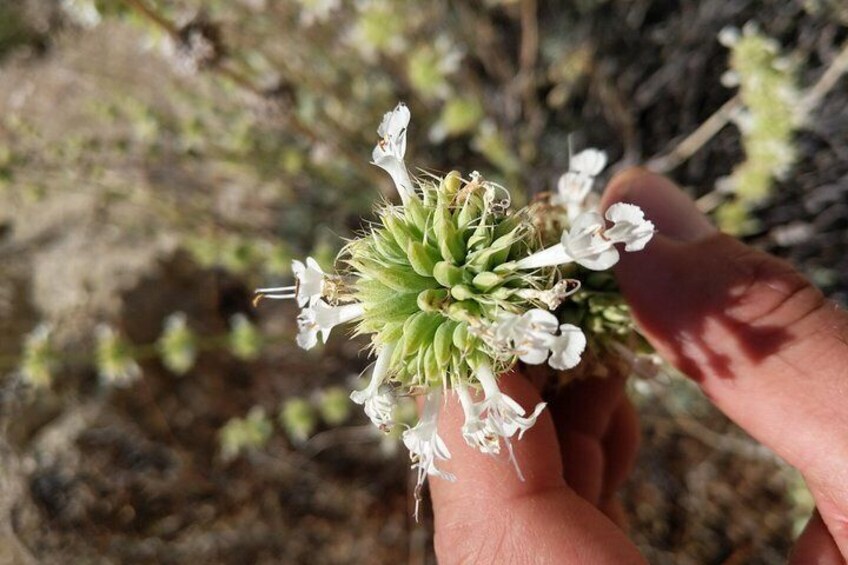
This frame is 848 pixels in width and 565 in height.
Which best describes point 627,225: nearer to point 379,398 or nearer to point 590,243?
point 590,243

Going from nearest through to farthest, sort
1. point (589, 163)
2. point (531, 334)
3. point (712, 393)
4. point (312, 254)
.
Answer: point (531, 334), point (589, 163), point (712, 393), point (312, 254)

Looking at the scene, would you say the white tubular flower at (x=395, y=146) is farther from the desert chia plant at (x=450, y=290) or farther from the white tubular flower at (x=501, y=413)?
the white tubular flower at (x=501, y=413)

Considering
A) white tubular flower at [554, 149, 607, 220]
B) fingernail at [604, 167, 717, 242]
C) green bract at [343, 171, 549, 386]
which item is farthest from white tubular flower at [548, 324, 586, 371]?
fingernail at [604, 167, 717, 242]

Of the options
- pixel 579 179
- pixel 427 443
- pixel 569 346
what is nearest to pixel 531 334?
pixel 569 346

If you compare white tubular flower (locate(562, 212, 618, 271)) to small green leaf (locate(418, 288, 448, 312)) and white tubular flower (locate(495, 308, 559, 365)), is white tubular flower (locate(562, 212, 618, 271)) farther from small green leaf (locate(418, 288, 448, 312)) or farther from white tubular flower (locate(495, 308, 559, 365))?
small green leaf (locate(418, 288, 448, 312))

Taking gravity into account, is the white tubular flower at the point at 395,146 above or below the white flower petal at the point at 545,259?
above

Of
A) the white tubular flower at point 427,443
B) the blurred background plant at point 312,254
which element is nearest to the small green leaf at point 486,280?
the white tubular flower at point 427,443
